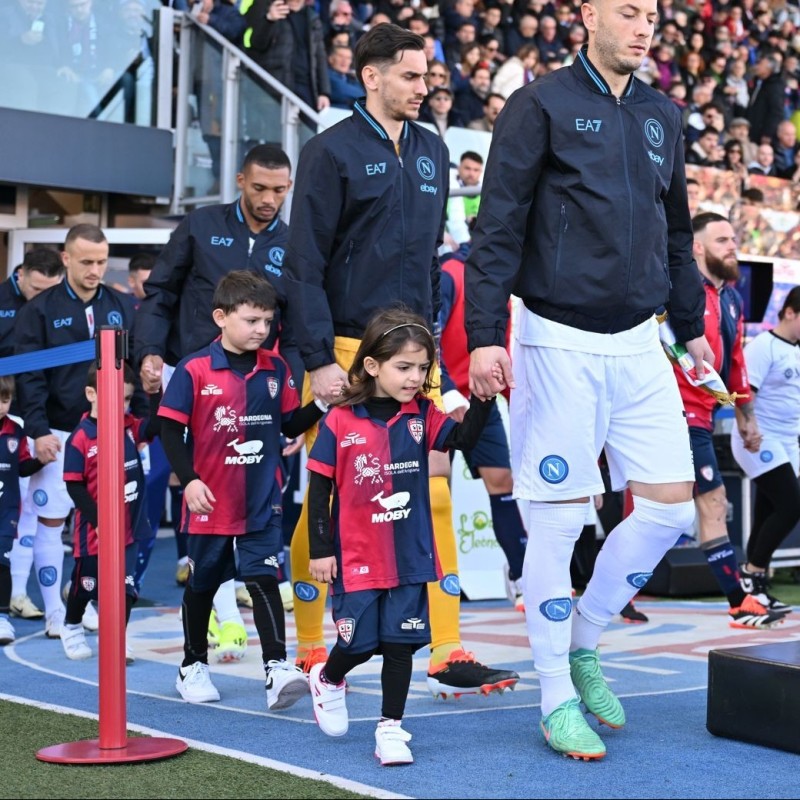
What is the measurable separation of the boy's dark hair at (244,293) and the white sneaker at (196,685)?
1.22 m

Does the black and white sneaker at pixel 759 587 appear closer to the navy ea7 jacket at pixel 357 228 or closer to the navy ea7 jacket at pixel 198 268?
the navy ea7 jacket at pixel 198 268

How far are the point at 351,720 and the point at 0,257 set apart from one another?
9.18 metres

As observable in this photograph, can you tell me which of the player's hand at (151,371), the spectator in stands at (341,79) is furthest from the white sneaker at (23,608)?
the spectator in stands at (341,79)

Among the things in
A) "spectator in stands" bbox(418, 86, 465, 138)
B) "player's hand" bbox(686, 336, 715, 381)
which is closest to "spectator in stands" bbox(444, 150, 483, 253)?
"spectator in stands" bbox(418, 86, 465, 138)

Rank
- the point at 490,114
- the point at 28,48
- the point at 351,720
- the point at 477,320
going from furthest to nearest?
the point at 490,114 < the point at 28,48 < the point at 351,720 < the point at 477,320

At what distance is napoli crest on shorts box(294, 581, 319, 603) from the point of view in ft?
15.6

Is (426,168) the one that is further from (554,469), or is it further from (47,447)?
(47,447)

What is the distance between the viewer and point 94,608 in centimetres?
704

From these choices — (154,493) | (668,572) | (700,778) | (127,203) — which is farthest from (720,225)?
(127,203)

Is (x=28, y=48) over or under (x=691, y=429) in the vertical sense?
over

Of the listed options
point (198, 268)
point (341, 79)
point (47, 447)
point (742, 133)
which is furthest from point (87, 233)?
point (742, 133)

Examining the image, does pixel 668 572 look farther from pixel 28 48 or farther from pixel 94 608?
pixel 28 48

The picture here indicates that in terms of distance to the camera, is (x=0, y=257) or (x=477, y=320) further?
(x=0, y=257)

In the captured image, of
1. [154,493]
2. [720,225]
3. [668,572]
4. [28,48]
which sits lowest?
[668,572]
